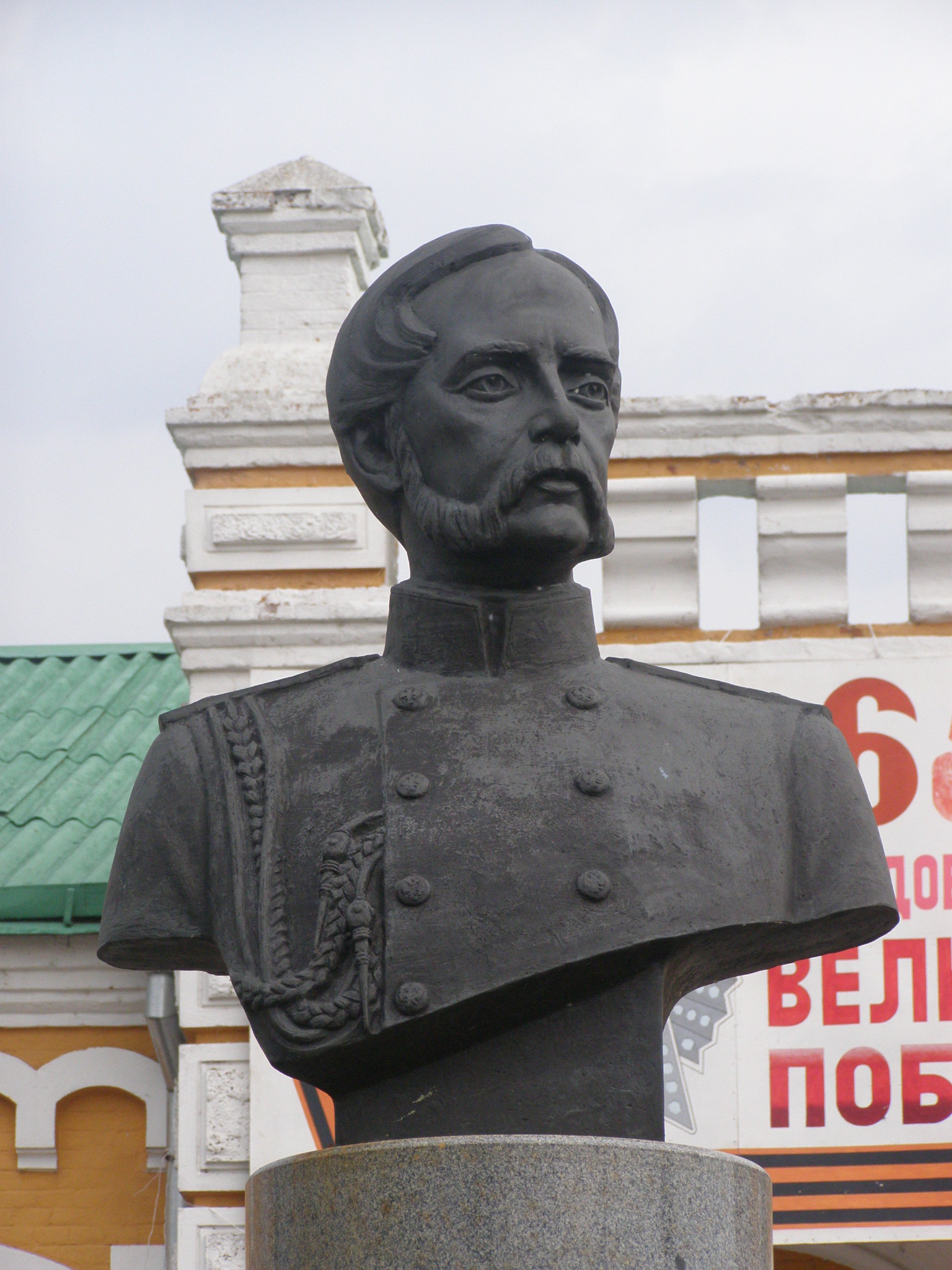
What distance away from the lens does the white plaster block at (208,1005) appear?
6797 mm

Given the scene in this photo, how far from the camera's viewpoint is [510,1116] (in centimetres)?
275

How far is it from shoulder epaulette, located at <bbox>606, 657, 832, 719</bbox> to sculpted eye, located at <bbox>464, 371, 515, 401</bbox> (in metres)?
0.45

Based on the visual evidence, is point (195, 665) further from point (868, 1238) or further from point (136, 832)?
point (136, 832)

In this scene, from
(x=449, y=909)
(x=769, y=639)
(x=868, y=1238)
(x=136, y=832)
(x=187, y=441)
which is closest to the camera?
(x=449, y=909)

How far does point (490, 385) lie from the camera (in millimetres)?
2961

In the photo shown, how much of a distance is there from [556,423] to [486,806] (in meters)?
0.54

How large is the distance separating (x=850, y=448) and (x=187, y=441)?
7.42 ft

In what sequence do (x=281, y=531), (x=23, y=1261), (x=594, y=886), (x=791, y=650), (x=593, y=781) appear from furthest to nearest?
(x=23, y=1261) → (x=281, y=531) → (x=791, y=650) → (x=593, y=781) → (x=594, y=886)

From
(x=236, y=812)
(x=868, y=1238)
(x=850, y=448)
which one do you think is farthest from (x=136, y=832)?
(x=850, y=448)

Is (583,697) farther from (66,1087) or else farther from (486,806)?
(66,1087)

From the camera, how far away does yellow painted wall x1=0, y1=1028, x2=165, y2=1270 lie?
24.1 feet

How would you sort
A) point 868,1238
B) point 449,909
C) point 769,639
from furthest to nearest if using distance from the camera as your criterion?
1. point 769,639
2. point 868,1238
3. point 449,909

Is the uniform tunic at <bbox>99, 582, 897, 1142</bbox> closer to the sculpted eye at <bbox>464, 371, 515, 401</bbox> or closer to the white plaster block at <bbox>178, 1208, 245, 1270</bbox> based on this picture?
the sculpted eye at <bbox>464, 371, 515, 401</bbox>

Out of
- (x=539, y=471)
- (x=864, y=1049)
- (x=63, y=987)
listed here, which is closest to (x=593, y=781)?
(x=539, y=471)
